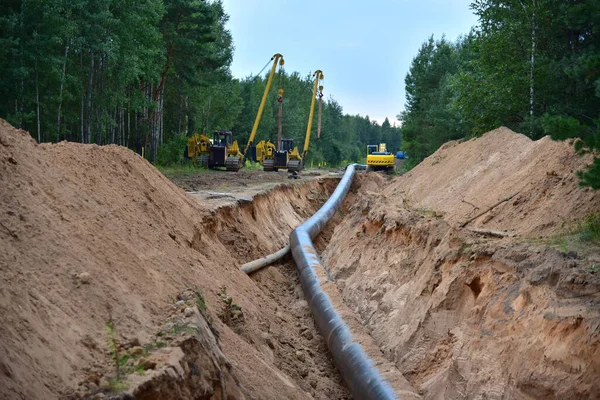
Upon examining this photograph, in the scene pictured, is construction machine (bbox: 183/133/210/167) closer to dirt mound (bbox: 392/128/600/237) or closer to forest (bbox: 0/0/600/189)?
forest (bbox: 0/0/600/189)

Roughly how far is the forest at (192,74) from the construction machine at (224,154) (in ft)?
7.66

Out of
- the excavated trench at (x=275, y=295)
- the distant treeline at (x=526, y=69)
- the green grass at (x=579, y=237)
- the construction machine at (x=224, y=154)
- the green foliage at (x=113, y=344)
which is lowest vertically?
the excavated trench at (x=275, y=295)

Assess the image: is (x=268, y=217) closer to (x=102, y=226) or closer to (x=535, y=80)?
(x=535, y=80)

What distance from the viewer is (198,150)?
35.9 metres

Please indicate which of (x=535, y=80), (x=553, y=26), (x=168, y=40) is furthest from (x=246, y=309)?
(x=168, y=40)

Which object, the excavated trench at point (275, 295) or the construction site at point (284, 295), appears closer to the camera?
the construction site at point (284, 295)

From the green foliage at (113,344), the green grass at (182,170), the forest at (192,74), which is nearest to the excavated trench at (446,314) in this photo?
the forest at (192,74)

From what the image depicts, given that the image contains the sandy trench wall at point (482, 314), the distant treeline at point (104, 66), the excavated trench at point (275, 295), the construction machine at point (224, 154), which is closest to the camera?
the sandy trench wall at point (482, 314)

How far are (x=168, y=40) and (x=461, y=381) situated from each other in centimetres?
3341

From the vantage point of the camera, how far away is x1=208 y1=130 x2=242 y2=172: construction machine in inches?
1364

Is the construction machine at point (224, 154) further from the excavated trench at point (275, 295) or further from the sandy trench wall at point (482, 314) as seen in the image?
the sandy trench wall at point (482, 314)

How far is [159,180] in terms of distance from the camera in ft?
42.1

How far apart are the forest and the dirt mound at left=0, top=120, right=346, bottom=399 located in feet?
15.8

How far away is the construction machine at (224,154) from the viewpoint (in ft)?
114
